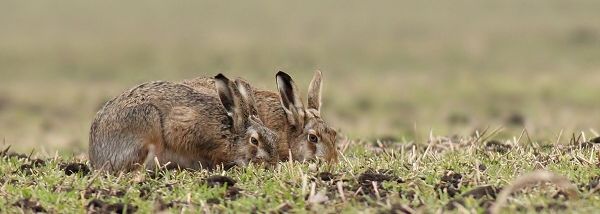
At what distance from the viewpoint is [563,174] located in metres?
6.92

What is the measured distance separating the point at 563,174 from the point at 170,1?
1875 inches

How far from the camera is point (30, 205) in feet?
21.1

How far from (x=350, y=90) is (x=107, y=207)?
18084 mm

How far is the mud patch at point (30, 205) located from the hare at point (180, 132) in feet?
4.68

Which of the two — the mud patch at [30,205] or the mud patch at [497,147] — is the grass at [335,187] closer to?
the mud patch at [30,205]

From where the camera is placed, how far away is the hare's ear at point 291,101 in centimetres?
866

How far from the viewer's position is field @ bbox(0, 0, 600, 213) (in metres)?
6.64

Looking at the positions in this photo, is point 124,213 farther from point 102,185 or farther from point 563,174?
point 563,174

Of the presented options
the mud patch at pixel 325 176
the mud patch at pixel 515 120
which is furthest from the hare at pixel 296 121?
the mud patch at pixel 515 120

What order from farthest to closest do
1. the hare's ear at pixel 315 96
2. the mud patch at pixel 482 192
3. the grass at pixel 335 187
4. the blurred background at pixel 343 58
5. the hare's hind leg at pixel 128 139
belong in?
the blurred background at pixel 343 58
the hare's ear at pixel 315 96
the hare's hind leg at pixel 128 139
the mud patch at pixel 482 192
the grass at pixel 335 187

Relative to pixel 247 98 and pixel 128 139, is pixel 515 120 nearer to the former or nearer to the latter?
pixel 247 98

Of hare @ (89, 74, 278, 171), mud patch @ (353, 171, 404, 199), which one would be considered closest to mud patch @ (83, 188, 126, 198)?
hare @ (89, 74, 278, 171)

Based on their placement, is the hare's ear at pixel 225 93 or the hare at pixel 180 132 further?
the hare's ear at pixel 225 93

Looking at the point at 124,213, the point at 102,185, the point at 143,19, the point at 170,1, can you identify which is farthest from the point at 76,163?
the point at 170,1
